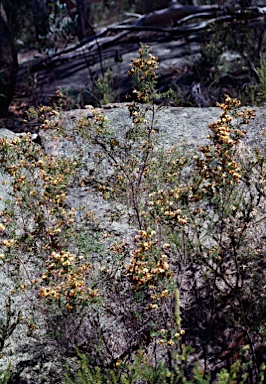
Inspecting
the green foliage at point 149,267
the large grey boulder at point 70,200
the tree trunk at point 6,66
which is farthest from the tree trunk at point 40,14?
the green foliage at point 149,267

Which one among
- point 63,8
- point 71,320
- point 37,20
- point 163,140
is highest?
point 37,20

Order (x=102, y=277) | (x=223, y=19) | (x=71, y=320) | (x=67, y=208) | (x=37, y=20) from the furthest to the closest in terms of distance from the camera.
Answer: (x=37, y=20) < (x=223, y=19) < (x=67, y=208) < (x=102, y=277) < (x=71, y=320)

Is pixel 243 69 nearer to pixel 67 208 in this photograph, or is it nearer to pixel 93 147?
pixel 93 147

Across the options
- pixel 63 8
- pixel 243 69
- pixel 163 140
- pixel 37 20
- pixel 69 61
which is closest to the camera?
pixel 163 140

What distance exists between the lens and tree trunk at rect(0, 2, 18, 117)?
6.58 metres

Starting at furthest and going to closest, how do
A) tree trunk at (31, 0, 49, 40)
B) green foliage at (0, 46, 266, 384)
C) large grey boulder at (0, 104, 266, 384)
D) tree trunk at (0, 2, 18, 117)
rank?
tree trunk at (31, 0, 49, 40), tree trunk at (0, 2, 18, 117), large grey boulder at (0, 104, 266, 384), green foliage at (0, 46, 266, 384)

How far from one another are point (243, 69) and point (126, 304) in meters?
5.10

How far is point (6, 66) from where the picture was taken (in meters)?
6.72

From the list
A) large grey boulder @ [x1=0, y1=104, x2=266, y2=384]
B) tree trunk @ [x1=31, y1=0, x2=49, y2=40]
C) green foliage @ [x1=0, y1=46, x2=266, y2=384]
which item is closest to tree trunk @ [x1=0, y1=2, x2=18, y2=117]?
large grey boulder @ [x1=0, y1=104, x2=266, y2=384]

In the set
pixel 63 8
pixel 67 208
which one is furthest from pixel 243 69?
pixel 67 208

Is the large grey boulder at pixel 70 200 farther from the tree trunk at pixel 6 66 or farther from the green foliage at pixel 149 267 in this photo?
the tree trunk at pixel 6 66

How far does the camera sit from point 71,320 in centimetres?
228

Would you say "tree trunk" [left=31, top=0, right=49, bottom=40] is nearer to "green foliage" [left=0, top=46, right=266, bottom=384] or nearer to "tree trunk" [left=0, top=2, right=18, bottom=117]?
"tree trunk" [left=0, top=2, right=18, bottom=117]

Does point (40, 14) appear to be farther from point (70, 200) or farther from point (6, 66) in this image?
point (70, 200)
